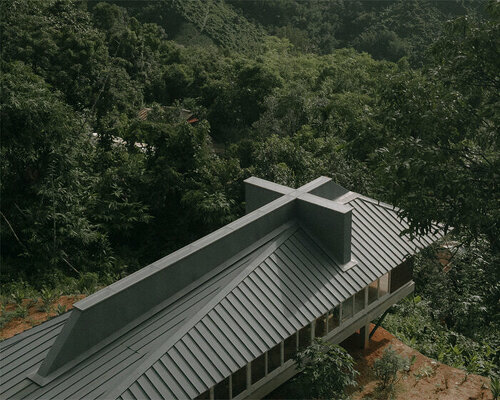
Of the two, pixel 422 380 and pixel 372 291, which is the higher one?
pixel 372 291

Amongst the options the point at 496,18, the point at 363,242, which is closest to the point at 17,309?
the point at 363,242

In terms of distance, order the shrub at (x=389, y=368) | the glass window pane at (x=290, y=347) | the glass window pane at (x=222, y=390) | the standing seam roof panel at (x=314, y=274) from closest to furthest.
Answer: the glass window pane at (x=222, y=390) < the glass window pane at (x=290, y=347) < the standing seam roof panel at (x=314, y=274) < the shrub at (x=389, y=368)

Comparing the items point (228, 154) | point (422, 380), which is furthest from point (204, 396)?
point (228, 154)

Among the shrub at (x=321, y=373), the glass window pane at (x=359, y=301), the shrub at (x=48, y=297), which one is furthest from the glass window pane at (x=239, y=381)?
the shrub at (x=48, y=297)

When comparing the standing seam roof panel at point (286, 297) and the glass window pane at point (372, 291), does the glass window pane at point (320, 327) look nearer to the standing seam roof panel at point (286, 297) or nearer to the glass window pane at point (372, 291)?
the standing seam roof panel at point (286, 297)

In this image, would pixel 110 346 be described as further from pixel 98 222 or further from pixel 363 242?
pixel 98 222

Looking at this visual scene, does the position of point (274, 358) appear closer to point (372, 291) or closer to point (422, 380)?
point (372, 291)
